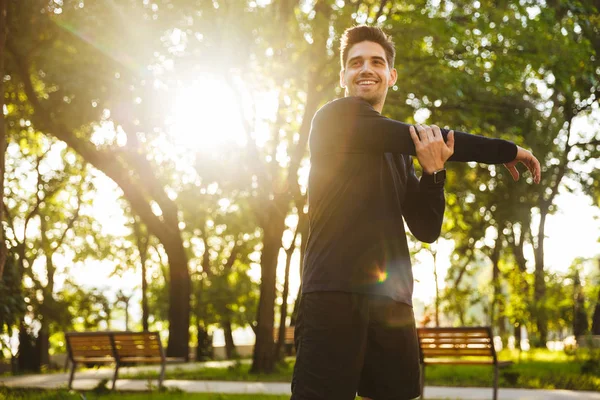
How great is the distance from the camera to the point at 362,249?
2.73 m

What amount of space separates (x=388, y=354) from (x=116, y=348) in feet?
32.4

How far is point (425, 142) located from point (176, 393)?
8433mm

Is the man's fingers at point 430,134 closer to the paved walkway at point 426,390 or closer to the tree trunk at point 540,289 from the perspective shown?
the paved walkway at point 426,390

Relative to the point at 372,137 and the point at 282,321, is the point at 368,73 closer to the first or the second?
the point at 372,137

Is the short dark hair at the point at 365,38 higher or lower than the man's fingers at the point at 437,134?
higher

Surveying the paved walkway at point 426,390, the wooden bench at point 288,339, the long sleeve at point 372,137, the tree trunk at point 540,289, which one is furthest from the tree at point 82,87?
the long sleeve at point 372,137

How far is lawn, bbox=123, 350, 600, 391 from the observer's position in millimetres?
11602

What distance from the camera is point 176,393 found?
410 inches

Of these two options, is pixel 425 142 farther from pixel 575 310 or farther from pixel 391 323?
pixel 575 310

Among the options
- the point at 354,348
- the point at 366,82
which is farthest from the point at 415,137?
the point at 354,348

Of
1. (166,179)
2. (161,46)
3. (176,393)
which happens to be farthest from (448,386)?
(166,179)

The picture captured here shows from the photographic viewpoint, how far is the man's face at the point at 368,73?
2.98 metres

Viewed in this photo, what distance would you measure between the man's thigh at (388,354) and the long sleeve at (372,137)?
54 centimetres

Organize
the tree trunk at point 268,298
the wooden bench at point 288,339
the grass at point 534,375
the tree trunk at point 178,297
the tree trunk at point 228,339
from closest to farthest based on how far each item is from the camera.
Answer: the grass at point 534,375 < the tree trunk at point 268,298 < the tree trunk at point 178,297 < the wooden bench at point 288,339 < the tree trunk at point 228,339
